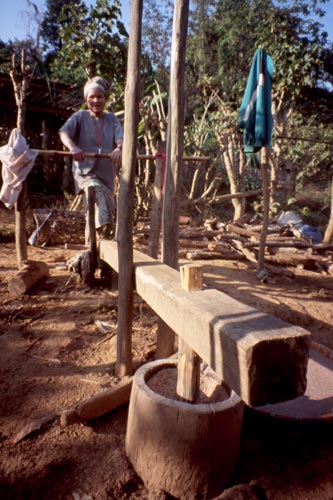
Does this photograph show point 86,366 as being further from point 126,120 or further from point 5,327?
point 126,120

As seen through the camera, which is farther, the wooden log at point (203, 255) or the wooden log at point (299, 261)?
the wooden log at point (299, 261)

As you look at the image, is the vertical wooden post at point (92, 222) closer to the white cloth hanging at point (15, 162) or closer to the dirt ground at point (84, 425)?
the dirt ground at point (84, 425)

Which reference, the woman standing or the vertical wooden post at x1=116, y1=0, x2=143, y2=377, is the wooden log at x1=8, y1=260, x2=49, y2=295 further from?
the vertical wooden post at x1=116, y1=0, x2=143, y2=377

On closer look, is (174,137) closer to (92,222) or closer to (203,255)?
(92,222)

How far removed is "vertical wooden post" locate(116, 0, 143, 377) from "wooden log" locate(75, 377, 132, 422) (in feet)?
0.77

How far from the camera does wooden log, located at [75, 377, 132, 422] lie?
7.22ft

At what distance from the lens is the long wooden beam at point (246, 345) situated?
3.71 ft

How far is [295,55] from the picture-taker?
1084 cm

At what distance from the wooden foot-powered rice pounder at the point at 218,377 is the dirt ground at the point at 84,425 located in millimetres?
156

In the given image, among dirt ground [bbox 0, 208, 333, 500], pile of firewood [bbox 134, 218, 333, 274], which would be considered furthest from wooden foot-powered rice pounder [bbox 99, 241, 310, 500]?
pile of firewood [bbox 134, 218, 333, 274]

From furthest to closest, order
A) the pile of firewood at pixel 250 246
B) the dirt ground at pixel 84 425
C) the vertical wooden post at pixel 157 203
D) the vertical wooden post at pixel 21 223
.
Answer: the pile of firewood at pixel 250 246 → the vertical wooden post at pixel 21 223 → the vertical wooden post at pixel 157 203 → the dirt ground at pixel 84 425

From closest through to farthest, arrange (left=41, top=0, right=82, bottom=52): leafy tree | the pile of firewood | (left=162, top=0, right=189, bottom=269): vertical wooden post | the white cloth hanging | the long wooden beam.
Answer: the long wooden beam → (left=162, top=0, right=189, bottom=269): vertical wooden post → the white cloth hanging → the pile of firewood → (left=41, top=0, right=82, bottom=52): leafy tree

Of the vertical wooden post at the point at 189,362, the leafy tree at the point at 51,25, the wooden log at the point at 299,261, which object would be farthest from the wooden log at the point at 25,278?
the leafy tree at the point at 51,25

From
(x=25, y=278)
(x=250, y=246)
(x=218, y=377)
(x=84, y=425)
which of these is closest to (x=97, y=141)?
(x=25, y=278)
